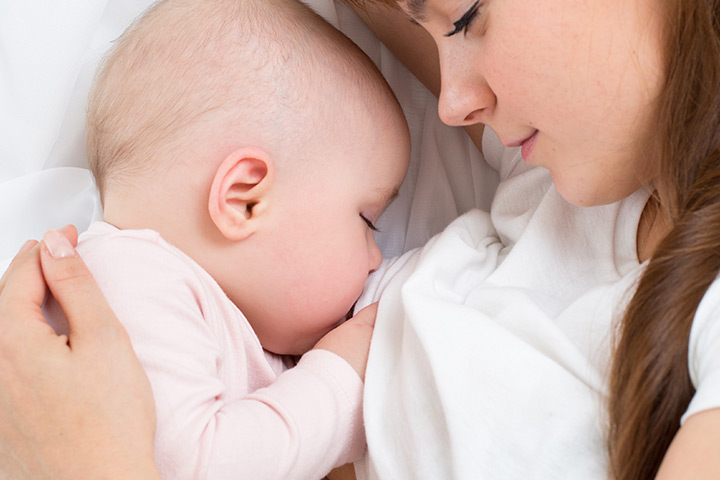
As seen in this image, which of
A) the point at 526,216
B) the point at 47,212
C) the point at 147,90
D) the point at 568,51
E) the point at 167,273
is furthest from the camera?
the point at 47,212

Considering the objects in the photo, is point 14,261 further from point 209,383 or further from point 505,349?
point 505,349

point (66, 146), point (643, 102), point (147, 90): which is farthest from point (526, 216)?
point (66, 146)

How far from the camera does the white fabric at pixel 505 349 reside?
0.86 m

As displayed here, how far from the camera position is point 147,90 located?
1074 millimetres

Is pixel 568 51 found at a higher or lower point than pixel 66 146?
higher

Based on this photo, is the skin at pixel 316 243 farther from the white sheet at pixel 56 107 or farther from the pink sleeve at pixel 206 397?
the white sheet at pixel 56 107

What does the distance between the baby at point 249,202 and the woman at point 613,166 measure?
4.9 inches

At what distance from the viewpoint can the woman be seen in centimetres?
77

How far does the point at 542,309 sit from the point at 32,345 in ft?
2.11

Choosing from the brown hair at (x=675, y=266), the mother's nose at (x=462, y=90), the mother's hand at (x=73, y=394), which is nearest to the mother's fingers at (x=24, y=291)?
the mother's hand at (x=73, y=394)

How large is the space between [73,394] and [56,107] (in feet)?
2.23

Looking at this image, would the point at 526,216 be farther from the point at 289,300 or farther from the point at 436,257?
the point at 289,300

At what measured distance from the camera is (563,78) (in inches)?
34.7

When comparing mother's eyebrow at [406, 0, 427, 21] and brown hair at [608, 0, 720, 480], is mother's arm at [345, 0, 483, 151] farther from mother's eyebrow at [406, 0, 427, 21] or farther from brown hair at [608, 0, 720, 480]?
brown hair at [608, 0, 720, 480]
